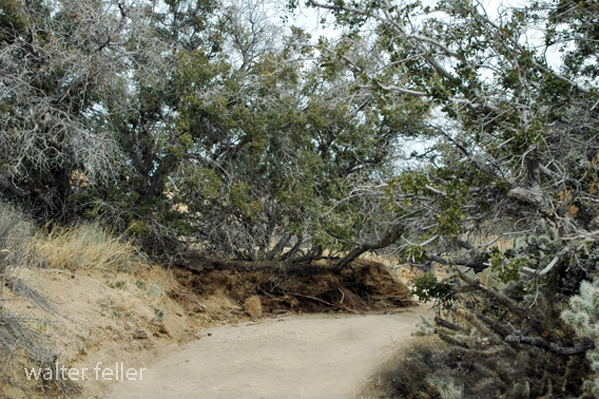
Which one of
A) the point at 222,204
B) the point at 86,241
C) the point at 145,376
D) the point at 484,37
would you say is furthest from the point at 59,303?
the point at 484,37

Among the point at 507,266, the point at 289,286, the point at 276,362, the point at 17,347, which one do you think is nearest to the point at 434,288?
the point at 507,266

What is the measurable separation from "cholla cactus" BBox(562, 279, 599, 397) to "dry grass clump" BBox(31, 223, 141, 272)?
254 inches

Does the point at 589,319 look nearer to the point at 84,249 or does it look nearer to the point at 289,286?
the point at 84,249

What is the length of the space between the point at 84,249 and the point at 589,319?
6.85 metres

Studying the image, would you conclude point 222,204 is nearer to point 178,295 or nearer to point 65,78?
point 178,295

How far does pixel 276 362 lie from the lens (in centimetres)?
700

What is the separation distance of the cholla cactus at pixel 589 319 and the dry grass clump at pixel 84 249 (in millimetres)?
6464

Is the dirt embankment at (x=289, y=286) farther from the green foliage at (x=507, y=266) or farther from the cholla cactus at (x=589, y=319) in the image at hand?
the cholla cactus at (x=589, y=319)

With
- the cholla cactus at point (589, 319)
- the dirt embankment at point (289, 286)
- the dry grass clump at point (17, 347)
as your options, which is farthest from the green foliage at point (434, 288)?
the dirt embankment at point (289, 286)

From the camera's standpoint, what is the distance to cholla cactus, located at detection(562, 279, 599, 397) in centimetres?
451

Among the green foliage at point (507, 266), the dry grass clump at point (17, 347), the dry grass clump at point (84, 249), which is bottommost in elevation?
the dry grass clump at point (17, 347)

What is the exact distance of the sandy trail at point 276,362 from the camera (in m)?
5.99

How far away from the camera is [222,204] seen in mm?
10430

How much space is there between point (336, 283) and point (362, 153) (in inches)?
107
